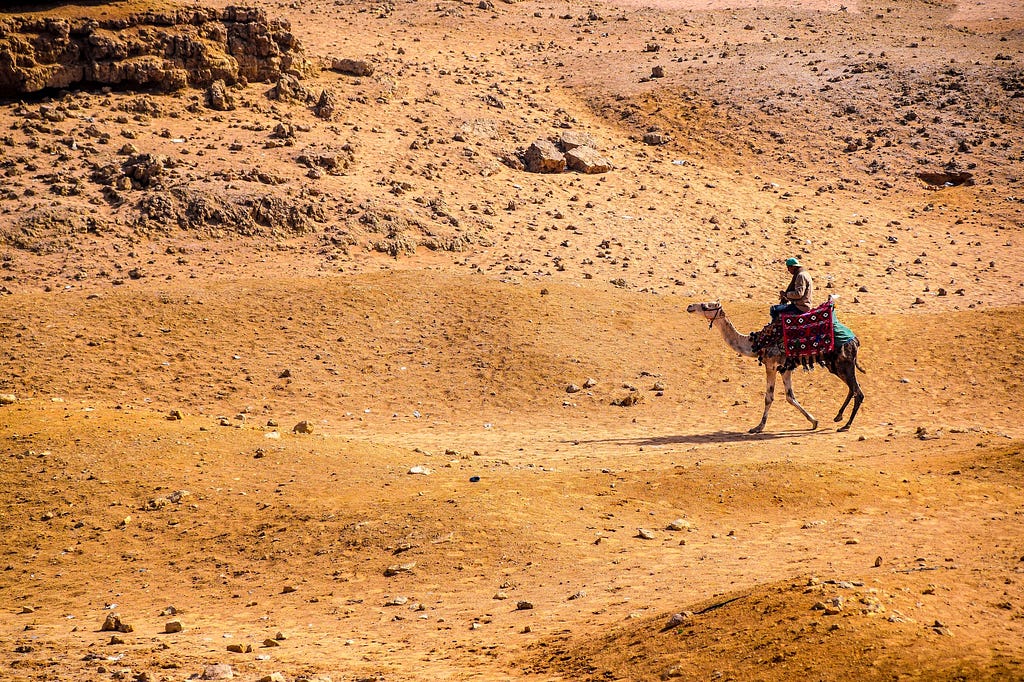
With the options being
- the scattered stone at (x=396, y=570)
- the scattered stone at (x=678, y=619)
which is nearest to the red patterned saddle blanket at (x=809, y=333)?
the scattered stone at (x=396, y=570)

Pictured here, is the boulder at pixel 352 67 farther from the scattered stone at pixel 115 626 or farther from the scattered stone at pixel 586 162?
the scattered stone at pixel 115 626

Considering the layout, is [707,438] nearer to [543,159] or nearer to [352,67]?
[543,159]

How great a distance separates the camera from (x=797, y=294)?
1477 cm

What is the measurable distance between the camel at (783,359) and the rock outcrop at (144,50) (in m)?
15.6

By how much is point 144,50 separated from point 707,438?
17.6 m

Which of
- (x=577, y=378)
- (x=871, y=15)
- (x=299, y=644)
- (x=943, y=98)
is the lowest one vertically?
(x=577, y=378)

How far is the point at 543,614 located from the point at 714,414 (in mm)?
8914

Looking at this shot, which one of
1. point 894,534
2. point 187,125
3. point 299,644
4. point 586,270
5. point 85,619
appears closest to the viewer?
point 299,644

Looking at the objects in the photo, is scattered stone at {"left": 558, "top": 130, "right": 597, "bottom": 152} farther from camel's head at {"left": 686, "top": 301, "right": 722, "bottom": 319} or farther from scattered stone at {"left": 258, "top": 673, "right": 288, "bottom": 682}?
scattered stone at {"left": 258, "top": 673, "right": 288, "bottom": 682}

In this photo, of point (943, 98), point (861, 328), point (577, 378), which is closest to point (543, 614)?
point (577, 378)

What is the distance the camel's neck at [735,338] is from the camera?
1558cm

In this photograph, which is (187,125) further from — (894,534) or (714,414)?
(894,534)

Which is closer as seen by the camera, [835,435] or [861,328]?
[835,435]

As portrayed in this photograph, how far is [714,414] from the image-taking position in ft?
53.4
